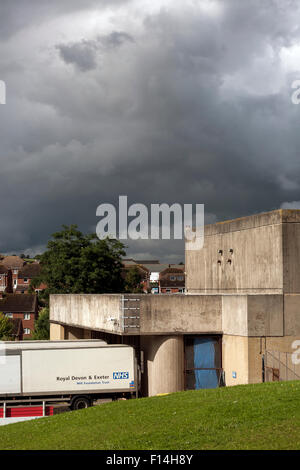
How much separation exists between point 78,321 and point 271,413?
91.1 feet

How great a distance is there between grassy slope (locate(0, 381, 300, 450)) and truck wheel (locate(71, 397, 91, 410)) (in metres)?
11.2

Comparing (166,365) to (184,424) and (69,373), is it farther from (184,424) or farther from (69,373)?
(184,424)

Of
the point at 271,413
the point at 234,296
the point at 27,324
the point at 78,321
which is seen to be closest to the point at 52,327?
the point at 78,321

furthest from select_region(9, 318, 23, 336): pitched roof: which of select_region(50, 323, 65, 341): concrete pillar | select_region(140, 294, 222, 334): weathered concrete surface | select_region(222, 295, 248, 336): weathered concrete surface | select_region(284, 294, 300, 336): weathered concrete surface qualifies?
select_region(284, 294, 300, 336): weathered concrete surface

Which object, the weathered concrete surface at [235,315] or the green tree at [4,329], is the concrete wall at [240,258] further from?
the green tree at [4,329]

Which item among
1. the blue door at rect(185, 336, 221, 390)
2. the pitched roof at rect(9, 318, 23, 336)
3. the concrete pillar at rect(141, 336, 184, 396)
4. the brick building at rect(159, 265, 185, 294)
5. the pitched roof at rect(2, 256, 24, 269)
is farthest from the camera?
the pitched roof at rect(2, 256, 24, 269)

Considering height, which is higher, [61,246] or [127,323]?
[61,246]

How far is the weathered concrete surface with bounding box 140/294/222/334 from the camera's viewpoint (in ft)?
104

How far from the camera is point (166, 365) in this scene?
3161cm

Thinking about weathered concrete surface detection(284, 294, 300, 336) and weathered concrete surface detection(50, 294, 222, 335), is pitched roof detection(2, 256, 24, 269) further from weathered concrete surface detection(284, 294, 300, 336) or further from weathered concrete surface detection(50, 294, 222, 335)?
weathered concrete surface detection(284, 294, 300, 336)

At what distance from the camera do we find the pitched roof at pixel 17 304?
371 ft
